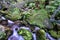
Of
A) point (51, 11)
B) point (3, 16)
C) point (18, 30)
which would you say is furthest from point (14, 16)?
point (51, 11)

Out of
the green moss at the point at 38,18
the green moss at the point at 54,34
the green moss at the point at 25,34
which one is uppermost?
the green moss at the point at 38,18

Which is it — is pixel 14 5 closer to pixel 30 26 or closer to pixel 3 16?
pixel 3 16

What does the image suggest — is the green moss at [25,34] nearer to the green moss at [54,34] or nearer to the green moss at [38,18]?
the green moss at [38,18]

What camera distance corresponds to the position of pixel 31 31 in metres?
4.35

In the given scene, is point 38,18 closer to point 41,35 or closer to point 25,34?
point 41,35

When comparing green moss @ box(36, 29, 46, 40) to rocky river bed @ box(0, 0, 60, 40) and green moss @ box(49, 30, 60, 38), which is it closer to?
rocky river bed @ box(0, 0, 60, 40)

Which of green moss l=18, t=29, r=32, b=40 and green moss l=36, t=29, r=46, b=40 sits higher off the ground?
green moss l=18, t=29, r=32, b=40

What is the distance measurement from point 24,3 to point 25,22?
3.16ft

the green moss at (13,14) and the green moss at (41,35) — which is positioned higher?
the green moss at (13,14)

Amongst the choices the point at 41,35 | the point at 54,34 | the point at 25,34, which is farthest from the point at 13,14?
A: the point at 54,34

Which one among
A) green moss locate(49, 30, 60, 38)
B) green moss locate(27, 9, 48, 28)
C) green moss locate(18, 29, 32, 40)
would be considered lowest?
green moss locate(49, 30, 60, 38)

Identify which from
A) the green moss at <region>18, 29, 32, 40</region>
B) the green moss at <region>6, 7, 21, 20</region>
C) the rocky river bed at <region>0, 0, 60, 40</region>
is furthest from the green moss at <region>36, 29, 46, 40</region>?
the green moss at <region>6, 7, 21, 20</region>

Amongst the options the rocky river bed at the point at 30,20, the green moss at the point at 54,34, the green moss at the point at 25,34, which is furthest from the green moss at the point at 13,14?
the green moss at the point at 54,34

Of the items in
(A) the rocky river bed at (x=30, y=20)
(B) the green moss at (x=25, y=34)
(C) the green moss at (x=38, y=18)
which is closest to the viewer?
(B) the green moss at (x=25, y=34)
